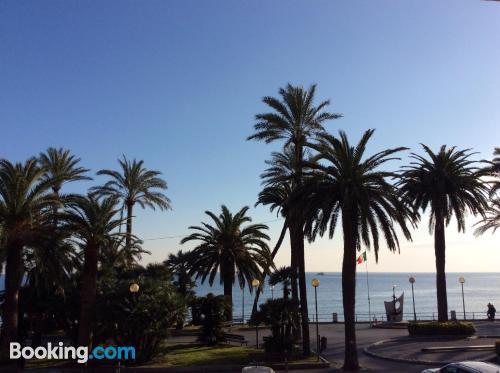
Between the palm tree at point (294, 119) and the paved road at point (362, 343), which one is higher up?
the palm tree at point (294, 119)

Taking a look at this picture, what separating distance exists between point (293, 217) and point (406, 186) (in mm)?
13164

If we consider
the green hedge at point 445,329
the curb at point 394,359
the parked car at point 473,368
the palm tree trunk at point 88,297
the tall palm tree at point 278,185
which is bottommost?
the curb at point 394,359

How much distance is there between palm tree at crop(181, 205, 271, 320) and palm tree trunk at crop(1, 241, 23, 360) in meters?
16.5

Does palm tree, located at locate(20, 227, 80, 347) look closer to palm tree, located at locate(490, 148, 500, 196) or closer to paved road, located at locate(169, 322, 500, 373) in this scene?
paved road, located at locate(169, 322, 500, 373)

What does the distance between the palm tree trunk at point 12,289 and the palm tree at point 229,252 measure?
16.5m

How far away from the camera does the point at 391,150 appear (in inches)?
930

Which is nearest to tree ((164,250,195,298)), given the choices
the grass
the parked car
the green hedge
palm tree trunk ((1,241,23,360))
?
the grass

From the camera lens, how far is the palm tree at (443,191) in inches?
1296

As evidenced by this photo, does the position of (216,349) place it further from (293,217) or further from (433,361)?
(433,361)

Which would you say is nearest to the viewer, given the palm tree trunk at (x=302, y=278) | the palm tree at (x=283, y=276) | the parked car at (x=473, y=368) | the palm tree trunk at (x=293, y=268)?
the parked car at (x=473, y=368)

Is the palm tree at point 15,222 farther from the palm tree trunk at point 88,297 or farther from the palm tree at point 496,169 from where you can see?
the palm tree at point 496,169

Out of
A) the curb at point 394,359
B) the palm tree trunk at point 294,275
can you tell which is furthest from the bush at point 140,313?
the curb at point 394,359

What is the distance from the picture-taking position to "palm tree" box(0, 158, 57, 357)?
23938mm

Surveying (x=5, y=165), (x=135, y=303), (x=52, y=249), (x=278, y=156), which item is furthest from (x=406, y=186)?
(x=5, y=165)
